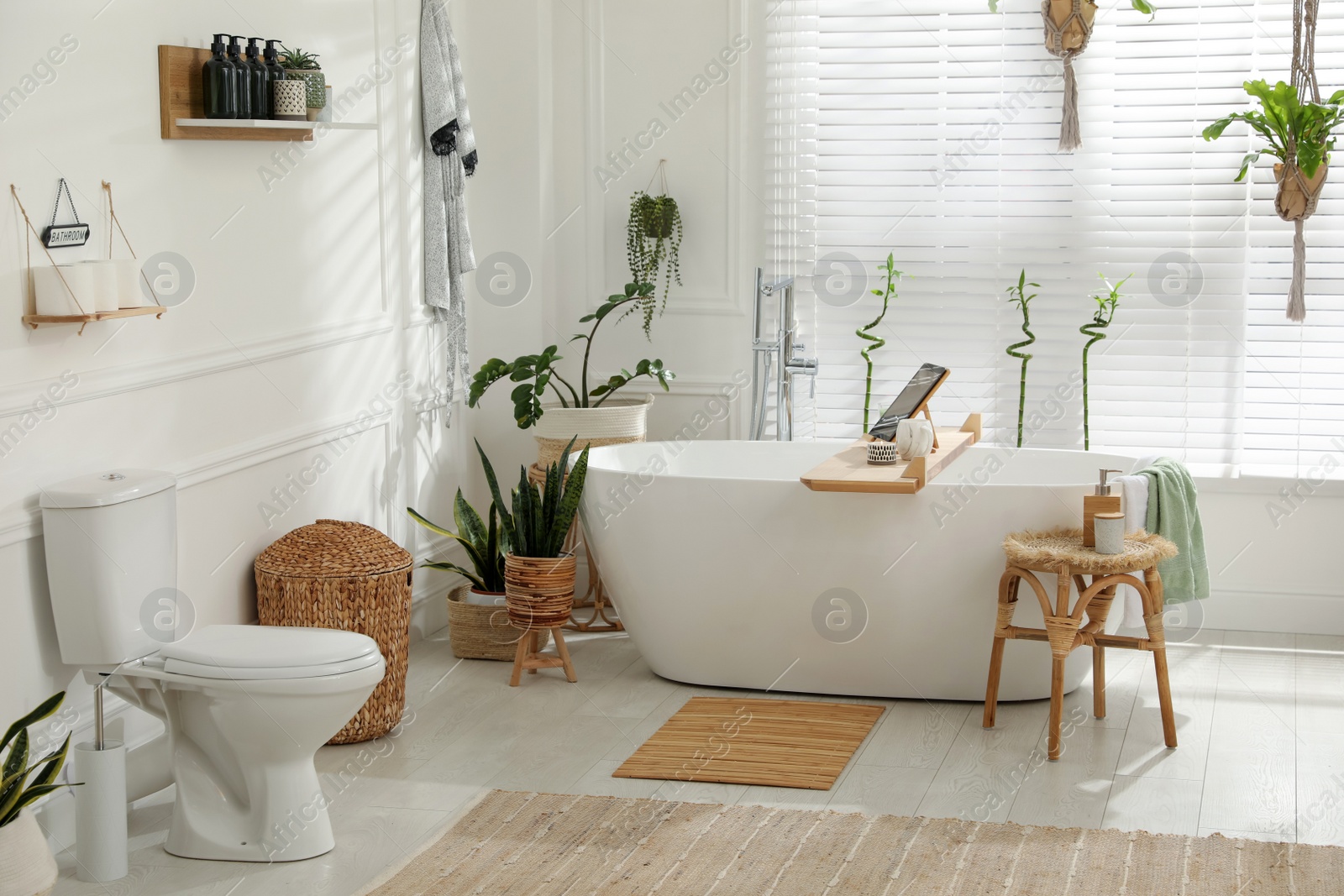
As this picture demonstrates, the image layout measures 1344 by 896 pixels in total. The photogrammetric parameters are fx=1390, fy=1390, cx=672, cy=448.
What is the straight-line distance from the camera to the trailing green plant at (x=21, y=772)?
240 cm

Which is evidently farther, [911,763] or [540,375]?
[540,375]

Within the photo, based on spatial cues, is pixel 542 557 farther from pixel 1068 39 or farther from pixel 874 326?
pixel 1068 39

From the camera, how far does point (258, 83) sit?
3322 millimetres

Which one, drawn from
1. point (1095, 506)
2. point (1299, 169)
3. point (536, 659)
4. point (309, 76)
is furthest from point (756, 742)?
point (1299, 169)

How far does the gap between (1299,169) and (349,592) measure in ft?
10.2

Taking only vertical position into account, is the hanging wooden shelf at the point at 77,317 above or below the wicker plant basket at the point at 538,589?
above

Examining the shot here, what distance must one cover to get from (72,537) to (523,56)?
103 inches

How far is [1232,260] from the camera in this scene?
15.0 feet

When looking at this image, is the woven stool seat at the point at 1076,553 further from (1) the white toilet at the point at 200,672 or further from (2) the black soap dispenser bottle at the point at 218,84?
(2) the black soap dispenser bottle at the point at 218,84

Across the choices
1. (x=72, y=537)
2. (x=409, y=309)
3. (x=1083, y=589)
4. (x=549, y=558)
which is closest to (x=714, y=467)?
(x=549, y=558)

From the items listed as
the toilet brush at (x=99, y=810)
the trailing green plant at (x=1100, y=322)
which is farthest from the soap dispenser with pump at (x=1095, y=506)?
the toilet brush at (x=99, y=810)

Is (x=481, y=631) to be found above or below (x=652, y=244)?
below

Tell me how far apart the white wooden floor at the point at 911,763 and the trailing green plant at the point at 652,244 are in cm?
136

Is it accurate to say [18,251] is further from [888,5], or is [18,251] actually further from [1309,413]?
[1309,413]
